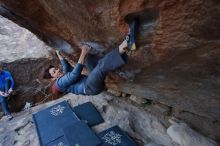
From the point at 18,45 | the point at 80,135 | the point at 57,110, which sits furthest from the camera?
the point at 18,45

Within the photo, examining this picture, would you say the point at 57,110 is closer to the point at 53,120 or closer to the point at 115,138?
the point at 53,120

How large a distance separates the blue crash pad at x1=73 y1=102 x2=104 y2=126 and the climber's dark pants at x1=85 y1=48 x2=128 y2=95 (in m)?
0.90

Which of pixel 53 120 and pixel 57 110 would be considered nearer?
pixel 53 120

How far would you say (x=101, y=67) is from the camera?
10.2 feet

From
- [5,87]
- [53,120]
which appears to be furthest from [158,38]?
[5,87]

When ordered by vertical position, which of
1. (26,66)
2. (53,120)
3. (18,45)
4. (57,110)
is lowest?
(53,120)

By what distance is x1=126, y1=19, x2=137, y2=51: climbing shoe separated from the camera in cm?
232

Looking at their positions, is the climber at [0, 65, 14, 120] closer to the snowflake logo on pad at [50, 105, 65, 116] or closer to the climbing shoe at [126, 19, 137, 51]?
the snowflake logo on pad at [50, 105, 65, 116]

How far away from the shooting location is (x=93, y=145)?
3.71m

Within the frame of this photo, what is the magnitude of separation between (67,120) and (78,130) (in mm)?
444

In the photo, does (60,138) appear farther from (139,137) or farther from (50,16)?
(50,16)

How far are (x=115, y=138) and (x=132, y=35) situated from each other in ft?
6.61

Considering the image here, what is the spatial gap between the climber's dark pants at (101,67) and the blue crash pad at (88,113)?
90 cm

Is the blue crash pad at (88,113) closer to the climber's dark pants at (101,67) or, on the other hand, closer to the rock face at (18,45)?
the climber's dark pants at (101,67)
